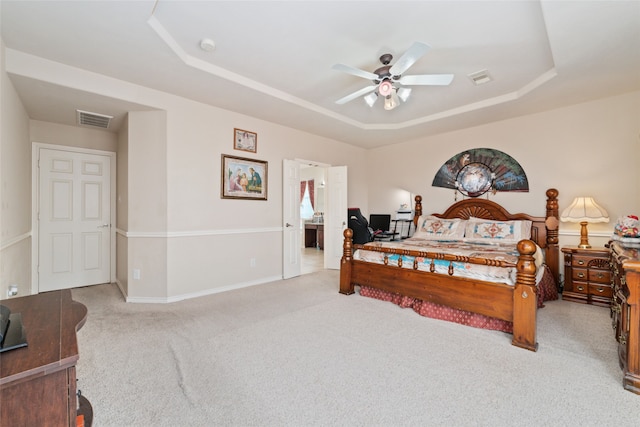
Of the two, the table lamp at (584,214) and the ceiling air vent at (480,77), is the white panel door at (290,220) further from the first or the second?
the table lamp at (584,214)

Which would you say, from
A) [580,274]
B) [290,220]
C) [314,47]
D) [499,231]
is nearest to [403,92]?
[314,47]

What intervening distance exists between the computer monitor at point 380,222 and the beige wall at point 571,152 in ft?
2.92

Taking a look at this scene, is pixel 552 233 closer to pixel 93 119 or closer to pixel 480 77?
pixel 480 77

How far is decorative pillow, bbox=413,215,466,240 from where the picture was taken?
14.4 feet

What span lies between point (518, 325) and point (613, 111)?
3326 mm

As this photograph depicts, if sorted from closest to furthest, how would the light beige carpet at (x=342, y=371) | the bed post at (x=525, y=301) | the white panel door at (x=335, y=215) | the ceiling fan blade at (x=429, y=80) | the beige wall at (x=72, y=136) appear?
the light beige carpet at (x=342, y=371), the bed post at (x=525, y=301), the ceiling fan blade at (x=429, y=80), the beige wall at (x=72, y=136), the white panel door at (x=335, y=215)

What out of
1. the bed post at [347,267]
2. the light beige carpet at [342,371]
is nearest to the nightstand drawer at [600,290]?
the light beige carpet at [342,371]

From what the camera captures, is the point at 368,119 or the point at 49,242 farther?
the point at 368,119

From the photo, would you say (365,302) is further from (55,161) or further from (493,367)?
(55,161)

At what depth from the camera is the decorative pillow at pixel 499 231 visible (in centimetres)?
398

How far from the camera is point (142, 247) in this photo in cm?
365

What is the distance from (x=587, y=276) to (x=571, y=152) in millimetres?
1706

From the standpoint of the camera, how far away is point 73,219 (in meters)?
4.34

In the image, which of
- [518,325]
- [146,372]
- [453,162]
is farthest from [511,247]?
[146,372]
